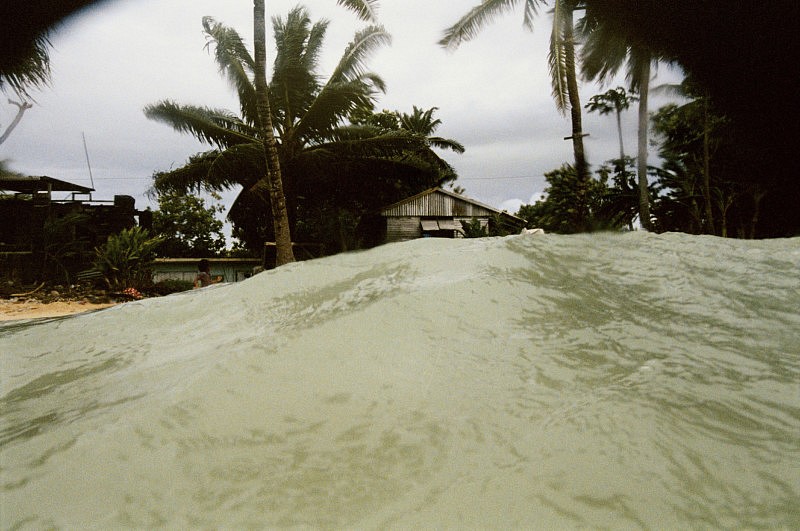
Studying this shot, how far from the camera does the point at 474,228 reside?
14.3m

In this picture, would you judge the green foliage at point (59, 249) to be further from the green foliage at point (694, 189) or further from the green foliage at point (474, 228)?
the green foliage at point (694, 189)

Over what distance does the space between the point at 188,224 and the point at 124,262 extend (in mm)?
11790

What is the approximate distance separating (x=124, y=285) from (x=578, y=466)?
32.8 feet

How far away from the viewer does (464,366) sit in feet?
2.73

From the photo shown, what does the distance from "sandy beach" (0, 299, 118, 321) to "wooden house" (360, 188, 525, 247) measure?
8.77 metres

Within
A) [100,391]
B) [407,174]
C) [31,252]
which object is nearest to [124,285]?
[31,252]

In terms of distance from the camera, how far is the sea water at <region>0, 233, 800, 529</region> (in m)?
0.57

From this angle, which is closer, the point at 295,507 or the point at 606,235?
the point at 295,507

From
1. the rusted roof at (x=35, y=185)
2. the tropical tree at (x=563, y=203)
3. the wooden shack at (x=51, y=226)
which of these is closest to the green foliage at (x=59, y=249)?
the wooden shack at (x=51, y=226)

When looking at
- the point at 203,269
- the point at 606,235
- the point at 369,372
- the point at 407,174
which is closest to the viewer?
the point at 369,372

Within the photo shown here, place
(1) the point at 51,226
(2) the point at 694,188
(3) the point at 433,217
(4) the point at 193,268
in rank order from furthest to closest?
1. (3) the point at 433,217
2. (4) the point at 193,268
3. (2) the point at 694,188
4. (1) the point at 51,226

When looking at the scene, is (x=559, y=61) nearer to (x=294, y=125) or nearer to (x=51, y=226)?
(x=294, y=125)

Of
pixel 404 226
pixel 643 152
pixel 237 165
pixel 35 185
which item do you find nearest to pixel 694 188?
pixel 643 152

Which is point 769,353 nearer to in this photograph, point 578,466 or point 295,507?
point 578,466
